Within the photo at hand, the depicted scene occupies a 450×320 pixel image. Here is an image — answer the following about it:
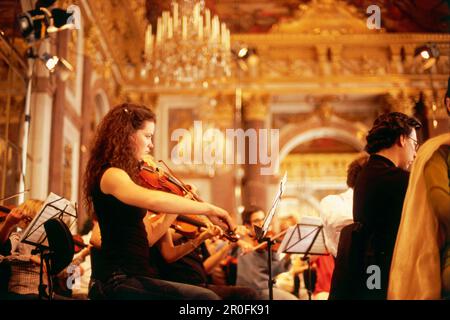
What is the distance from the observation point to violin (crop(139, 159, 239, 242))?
3.48 metres

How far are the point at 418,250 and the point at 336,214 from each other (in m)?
1.96

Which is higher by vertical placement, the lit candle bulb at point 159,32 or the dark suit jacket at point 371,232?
the lit candle bulb at point 159,32

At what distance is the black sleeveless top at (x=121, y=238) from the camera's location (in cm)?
271

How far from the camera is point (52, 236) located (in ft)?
11.8

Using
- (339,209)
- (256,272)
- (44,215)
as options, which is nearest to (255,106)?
(256,272)

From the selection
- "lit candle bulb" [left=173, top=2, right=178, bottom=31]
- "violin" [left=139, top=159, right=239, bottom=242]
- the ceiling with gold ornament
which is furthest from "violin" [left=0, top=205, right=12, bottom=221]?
the ceiling with gold ornament

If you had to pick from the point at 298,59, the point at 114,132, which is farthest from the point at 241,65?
the point at 114,132

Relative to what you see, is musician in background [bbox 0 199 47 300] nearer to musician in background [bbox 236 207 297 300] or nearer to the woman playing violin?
the woman playing violin

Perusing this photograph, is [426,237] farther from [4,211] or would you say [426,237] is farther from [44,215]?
[4,211]

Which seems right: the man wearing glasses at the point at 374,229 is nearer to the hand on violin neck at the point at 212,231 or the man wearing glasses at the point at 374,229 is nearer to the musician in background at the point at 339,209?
the hand on violin neck at the point at 212,231

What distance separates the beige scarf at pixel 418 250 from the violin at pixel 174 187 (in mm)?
1058

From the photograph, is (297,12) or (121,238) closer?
(121,238)

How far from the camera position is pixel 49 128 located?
8.09 m

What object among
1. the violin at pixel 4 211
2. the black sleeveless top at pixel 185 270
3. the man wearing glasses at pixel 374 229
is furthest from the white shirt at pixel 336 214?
the violin at pixel 4 211
